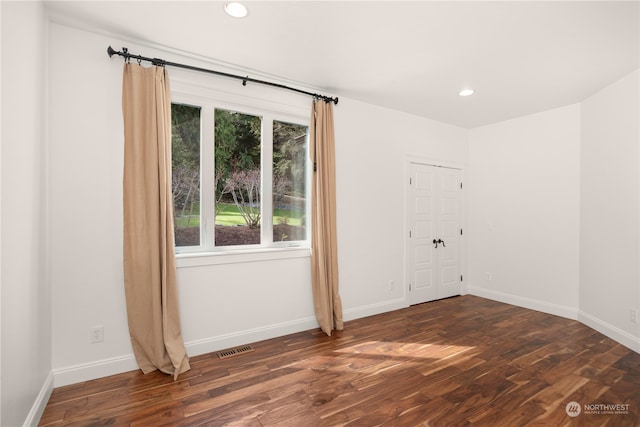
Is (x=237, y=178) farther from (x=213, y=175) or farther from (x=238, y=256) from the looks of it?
(x=238, y=256)

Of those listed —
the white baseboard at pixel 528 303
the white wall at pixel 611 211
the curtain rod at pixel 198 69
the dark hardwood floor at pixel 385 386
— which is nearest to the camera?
the dark hardwood floor at pixel 385 386

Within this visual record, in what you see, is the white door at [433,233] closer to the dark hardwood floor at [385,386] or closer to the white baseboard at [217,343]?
the white baseboard at [217,343]

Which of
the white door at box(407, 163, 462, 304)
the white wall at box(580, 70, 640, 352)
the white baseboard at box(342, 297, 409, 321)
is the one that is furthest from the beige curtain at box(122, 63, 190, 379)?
the white wall at box(580, 70, 640, 352)

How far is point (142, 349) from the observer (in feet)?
8.38

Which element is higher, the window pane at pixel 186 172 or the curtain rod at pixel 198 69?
the curtain rod at pixel 198 69

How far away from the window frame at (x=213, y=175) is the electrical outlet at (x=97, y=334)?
2.46ft

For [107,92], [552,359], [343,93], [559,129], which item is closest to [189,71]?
[107,92]

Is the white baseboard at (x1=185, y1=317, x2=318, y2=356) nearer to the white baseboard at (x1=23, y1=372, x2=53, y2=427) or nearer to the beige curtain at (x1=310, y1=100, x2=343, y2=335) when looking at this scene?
the beige curtain at (x1=310, y1=100, x2=343, y2=335)

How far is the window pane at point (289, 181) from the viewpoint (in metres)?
3.46

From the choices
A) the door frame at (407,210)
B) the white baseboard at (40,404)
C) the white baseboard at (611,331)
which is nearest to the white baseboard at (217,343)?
the white baseboard at (40,404)

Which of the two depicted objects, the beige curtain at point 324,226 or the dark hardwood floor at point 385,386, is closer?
the dark hardwood floor at point 385,386

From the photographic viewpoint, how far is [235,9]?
86.0 inches

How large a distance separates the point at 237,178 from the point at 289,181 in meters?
0.62

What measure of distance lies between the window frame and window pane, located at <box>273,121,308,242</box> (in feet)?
0.18
